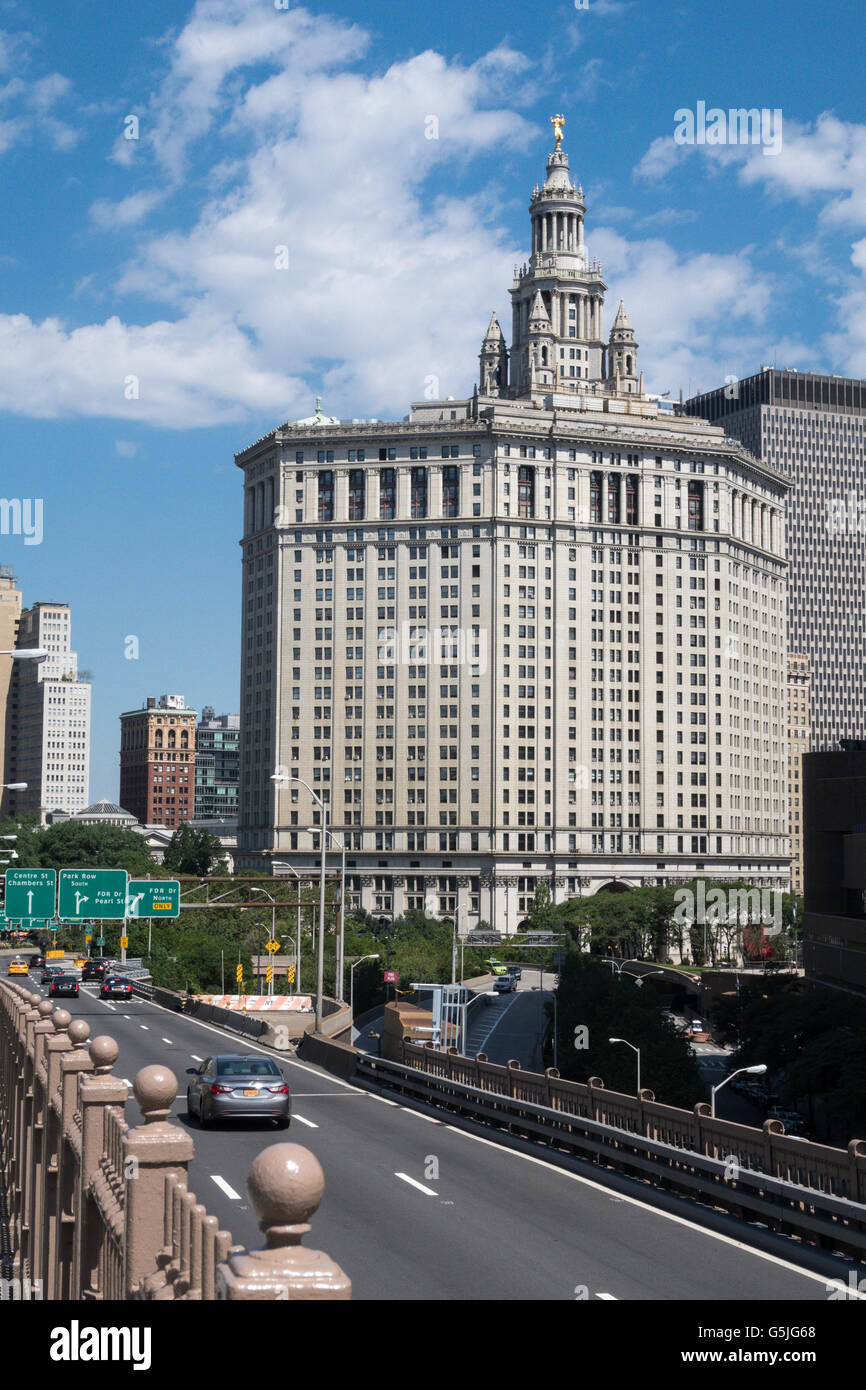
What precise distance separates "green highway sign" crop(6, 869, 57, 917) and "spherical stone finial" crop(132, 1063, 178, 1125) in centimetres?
4540

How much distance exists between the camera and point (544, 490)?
15725 cm

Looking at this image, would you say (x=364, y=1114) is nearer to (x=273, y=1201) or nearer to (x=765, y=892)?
(x=273, y=1201)

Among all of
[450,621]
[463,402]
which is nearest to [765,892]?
[450,621]

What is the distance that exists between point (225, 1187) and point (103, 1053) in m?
10.4

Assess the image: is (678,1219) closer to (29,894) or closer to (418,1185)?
(418,1185)

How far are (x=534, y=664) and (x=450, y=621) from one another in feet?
32.6

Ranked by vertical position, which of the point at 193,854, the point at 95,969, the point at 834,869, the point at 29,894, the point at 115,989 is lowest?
the point at 95,969

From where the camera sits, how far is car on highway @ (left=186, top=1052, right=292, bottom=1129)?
2575 cm

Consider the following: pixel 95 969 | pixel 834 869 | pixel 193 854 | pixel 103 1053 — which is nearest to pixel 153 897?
pixel 834 869

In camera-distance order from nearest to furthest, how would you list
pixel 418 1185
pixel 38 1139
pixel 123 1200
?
pixel 123 1200, pixel 38 1139, pixel 418 1185

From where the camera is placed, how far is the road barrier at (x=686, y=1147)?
16.8 meters

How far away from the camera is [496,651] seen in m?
156

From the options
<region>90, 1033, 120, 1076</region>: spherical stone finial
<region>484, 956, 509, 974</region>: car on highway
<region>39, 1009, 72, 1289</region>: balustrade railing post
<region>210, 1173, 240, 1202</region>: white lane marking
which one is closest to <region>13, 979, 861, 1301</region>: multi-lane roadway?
<region>210, 1173, 240, 1202</region>: white lane marking
